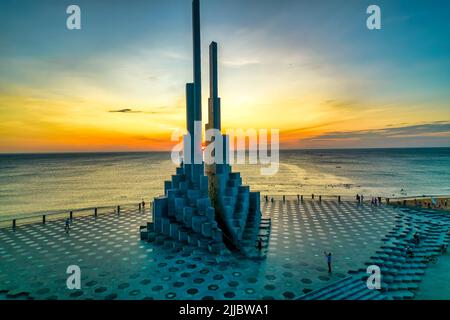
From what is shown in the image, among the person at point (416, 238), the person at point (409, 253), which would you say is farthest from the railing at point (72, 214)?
the person at point (416, 238)

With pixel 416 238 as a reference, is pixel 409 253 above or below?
below

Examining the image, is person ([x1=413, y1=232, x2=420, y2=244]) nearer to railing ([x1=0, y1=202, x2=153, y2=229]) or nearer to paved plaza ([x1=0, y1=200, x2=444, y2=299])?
paved plaza ([x1=0, y1=200, x2=444, y2=299])

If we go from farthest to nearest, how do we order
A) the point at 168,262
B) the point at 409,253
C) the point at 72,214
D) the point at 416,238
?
the point at 72,214 < the point at 416,238 < the point at 409,253 < the point at 168,262

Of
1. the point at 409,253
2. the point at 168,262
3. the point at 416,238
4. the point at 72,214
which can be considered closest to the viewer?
the point at 168,262

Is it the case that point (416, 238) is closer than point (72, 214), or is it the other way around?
point (416, 238)

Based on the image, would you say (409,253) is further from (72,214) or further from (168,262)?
(72,214)

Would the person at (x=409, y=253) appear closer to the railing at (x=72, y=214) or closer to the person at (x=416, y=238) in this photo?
→ the person at (x=416, y=238)

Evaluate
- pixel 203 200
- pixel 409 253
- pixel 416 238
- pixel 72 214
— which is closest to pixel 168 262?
pixel 203 200

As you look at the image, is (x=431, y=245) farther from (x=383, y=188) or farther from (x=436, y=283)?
(x=383, y=188)

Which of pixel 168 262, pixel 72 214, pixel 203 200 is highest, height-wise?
pixel 203 200
